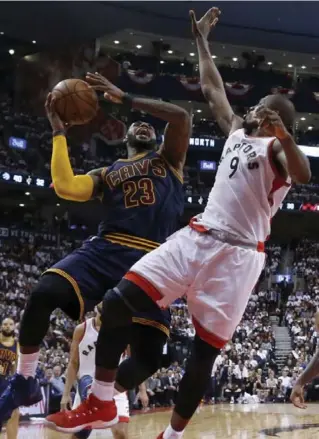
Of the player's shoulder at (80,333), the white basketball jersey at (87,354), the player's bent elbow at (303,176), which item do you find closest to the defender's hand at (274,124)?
the player's bent elbow at (303,176)

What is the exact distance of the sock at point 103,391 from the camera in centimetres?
372

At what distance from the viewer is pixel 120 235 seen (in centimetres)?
447

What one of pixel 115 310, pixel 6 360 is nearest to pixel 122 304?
pixel 115 310

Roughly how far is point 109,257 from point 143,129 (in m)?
0.97

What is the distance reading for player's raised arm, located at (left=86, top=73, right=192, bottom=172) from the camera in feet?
13.6

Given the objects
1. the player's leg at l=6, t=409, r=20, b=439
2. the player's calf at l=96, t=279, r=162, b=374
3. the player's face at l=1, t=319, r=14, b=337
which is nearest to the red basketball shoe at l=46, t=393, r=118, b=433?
the player's calf at l=96, t=279, r=162, b=374

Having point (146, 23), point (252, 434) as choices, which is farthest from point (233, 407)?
point (146, 23)

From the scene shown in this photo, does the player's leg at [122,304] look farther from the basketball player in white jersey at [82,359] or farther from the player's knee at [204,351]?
the basketball player in white jersey at [82,359]

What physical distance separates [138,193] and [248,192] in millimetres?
948

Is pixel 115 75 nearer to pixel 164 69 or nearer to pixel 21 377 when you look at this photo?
pixel 164 69

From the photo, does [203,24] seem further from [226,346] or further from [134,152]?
[226,346]

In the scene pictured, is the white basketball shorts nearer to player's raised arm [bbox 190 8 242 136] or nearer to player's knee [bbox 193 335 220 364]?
player's knee [bbox 193 335 220 364]

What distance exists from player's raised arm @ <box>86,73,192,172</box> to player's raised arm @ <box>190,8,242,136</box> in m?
0.21

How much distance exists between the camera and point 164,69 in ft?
120
